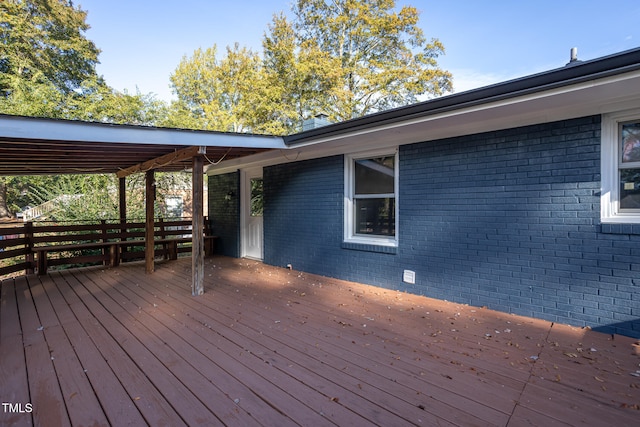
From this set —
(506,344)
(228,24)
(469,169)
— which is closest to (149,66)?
(228,24)

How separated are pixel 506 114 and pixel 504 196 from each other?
34.5 inches

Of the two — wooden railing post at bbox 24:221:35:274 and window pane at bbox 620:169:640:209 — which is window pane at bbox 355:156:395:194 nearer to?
window pane at bbox 620:169:640:209

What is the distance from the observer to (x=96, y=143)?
13.2 ft

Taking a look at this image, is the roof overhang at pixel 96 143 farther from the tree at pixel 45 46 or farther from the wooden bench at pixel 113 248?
the tree at pixel 45 46

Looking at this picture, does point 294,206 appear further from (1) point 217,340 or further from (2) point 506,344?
(2) point 506,344

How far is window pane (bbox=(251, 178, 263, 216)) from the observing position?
730 centimetres

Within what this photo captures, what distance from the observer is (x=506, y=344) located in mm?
2740

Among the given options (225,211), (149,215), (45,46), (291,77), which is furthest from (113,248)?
(45,46)

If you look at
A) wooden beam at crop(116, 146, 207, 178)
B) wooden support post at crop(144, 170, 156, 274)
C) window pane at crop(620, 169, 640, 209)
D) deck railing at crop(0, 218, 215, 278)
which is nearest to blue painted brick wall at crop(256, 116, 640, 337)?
window pane at crop(620, 169, 640, 209)

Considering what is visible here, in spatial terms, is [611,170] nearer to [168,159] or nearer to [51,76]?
[168,159]

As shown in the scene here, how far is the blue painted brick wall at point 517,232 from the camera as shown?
117 inches

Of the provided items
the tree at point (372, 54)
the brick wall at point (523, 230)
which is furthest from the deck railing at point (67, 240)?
the tree at point (372, 54)

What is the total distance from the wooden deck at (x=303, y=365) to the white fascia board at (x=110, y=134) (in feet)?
6.24

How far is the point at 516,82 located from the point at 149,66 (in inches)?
642
